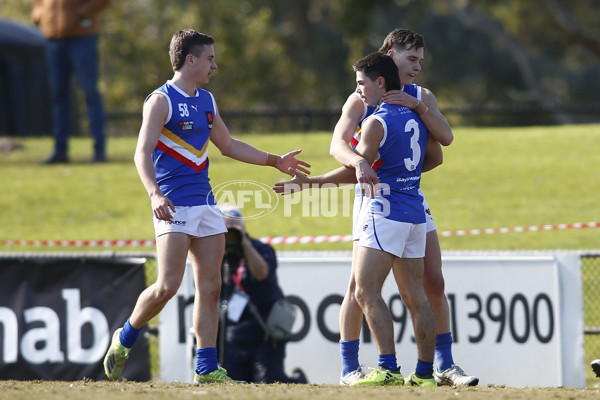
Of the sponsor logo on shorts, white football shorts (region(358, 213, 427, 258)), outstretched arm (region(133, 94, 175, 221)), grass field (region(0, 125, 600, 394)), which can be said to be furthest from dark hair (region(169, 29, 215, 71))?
the sponsor logo on shorts

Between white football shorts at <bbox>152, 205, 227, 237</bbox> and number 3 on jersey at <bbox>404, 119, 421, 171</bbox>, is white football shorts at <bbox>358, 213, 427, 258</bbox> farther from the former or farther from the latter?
white football shorts at <bbox>152, 205, 227, 237</bbox>

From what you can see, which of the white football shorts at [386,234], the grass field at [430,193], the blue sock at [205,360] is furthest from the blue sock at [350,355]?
the grass field at [430,193]

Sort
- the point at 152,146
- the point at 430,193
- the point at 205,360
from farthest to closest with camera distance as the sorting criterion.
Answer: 1. the point at 430,193
2. the point at 205,360
3. the point at 152,146

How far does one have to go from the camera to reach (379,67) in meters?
5.66

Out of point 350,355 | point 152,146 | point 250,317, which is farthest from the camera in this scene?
point 250,317

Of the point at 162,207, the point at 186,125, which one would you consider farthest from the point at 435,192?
the point at 162,207

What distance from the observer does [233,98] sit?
125 ft

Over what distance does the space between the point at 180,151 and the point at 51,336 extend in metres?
3.63

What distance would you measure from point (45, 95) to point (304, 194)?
36.6 feet

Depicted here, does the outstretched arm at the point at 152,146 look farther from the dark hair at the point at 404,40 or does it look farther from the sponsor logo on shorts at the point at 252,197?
the sponsor logo on shorts at the point at 252,197

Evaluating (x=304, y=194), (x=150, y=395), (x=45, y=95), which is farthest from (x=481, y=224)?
(x=45, y=95)

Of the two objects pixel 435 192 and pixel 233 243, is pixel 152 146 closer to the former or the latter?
pixel 233 243

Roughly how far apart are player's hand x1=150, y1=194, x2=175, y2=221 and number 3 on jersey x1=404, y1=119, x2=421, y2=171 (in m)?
1.51

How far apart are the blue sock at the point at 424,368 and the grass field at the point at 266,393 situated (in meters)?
0.34
